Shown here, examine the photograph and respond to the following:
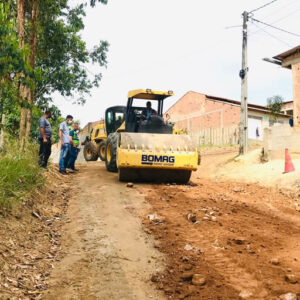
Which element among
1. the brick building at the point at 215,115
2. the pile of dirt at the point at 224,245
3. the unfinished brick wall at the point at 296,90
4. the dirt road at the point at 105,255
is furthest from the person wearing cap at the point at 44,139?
the brick building at the point at 215,115

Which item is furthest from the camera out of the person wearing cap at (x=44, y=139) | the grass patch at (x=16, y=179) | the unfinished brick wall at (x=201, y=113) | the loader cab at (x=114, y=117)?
the unfinished brick wall at (x=201, y=113)

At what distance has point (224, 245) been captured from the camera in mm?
4160

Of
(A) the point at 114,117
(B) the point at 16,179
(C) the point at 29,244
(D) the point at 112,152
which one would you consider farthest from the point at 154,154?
(A) the point at 114,117

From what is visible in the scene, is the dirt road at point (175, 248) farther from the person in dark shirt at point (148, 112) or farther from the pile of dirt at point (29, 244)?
the person in dark shirt at point (148, 112)

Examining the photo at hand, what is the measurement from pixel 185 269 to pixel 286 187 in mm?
6803

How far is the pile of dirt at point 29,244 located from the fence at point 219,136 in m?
18.4

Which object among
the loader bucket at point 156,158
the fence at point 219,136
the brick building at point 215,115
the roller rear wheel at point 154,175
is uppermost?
→ the brick building at point 215,115

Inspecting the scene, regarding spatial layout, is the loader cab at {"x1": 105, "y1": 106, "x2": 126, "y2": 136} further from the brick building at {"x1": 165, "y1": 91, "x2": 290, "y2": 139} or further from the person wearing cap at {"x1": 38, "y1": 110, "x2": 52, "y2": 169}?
the brick building at {"x1": 165, "y1": 91, "x2": 290, "y2": 139}

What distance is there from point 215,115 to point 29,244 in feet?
88.9

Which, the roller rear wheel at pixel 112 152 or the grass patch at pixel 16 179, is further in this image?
the roller rear wheel at pixel 112 152

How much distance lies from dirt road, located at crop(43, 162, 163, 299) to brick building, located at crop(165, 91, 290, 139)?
2119 cm

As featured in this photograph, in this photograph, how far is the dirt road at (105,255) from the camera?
3.12 meters

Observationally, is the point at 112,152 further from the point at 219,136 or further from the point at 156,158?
the point at 219,136

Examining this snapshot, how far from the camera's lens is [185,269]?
3.51 m
